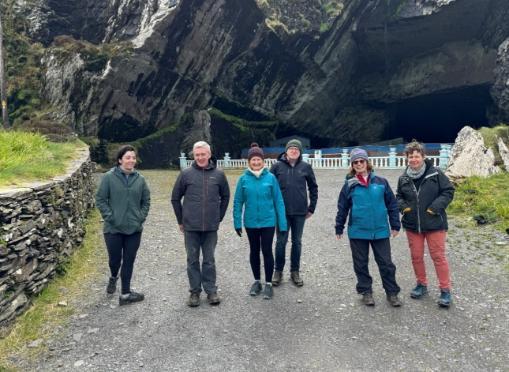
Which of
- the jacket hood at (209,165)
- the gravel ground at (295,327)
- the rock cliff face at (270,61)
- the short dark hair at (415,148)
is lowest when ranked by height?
the gravel ground at (295,327)

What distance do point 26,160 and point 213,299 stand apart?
5480 mm

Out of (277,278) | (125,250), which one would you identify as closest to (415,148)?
(277,278)

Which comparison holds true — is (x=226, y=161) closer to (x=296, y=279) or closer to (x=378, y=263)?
(x=296, y=279)

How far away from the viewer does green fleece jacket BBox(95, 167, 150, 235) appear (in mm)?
5520

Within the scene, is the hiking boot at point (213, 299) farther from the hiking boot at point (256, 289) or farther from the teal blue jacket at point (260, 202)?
the teal blue jacket at point (260, 202)

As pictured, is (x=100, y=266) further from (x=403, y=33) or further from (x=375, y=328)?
(x=403, y=33)

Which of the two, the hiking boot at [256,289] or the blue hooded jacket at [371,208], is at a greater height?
the blue hooded jacket at [371,208]

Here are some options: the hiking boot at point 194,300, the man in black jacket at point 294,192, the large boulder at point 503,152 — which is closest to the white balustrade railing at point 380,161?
the large boulder at point 503,152

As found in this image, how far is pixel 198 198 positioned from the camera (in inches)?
216

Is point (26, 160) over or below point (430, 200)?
over

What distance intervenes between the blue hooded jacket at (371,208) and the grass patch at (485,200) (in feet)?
16.2

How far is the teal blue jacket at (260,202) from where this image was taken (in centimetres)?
555

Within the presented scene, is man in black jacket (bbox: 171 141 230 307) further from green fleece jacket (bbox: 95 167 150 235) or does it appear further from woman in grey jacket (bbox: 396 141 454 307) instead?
woman in grey jacket (bbox: 396 141 454 307)

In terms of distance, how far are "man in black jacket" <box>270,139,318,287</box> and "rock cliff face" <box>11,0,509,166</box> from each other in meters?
21.2
